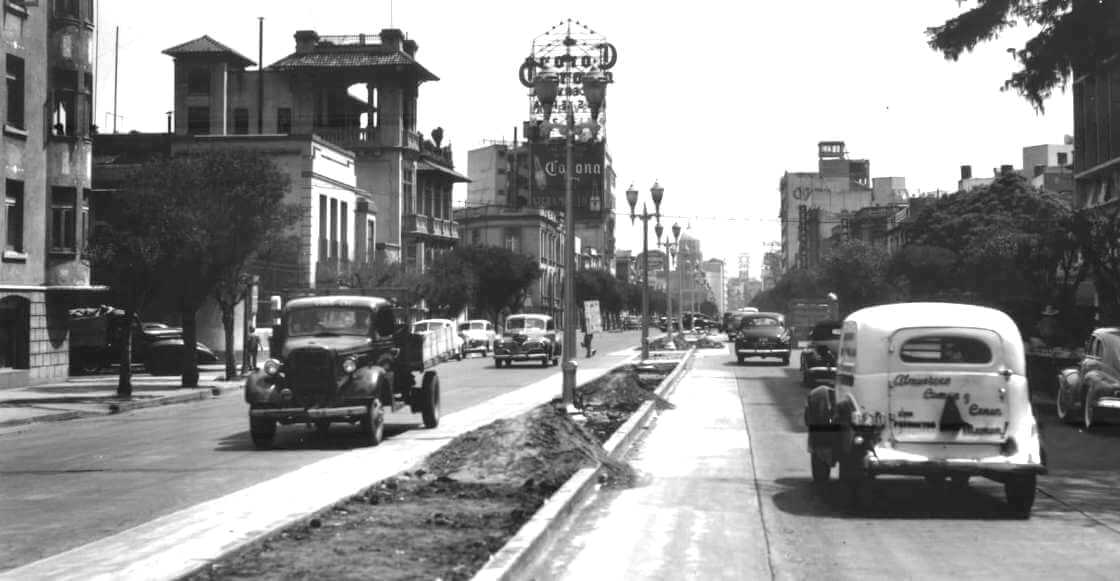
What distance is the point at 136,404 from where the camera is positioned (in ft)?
92.4

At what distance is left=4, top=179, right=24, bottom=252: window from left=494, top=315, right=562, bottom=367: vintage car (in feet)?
57.2

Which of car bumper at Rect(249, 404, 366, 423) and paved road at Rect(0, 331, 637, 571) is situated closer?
paved road at Rect(0, 331, 637, 571)

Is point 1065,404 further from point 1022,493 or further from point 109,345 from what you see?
point 109,345

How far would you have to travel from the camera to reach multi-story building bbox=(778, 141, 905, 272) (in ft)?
470

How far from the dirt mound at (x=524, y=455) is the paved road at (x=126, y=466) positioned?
2270 mm

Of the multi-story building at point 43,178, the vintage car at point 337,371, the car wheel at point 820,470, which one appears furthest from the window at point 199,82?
the car wheel at point 820,470

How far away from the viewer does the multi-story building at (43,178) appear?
33094 millimetres

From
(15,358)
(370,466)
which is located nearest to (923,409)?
(370,466)

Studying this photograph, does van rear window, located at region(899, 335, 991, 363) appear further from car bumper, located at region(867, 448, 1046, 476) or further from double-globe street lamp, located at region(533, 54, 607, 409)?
double-globe street lamp, located at region(533, 54, 607, 409)

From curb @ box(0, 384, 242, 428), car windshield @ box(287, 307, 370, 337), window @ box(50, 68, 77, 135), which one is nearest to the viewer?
car windshield @ box(287, 307, 370, 337)


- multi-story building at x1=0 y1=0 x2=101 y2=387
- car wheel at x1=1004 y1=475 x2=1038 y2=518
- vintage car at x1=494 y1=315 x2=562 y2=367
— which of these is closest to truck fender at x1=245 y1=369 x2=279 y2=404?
car wheel at x1=1004 y1=475 x2=1038 y2=518

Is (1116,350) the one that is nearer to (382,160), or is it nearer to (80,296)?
(80,296)

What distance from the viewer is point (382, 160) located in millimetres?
71250

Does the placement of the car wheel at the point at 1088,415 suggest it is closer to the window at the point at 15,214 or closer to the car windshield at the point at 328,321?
the car windshield at the point at 328,321
